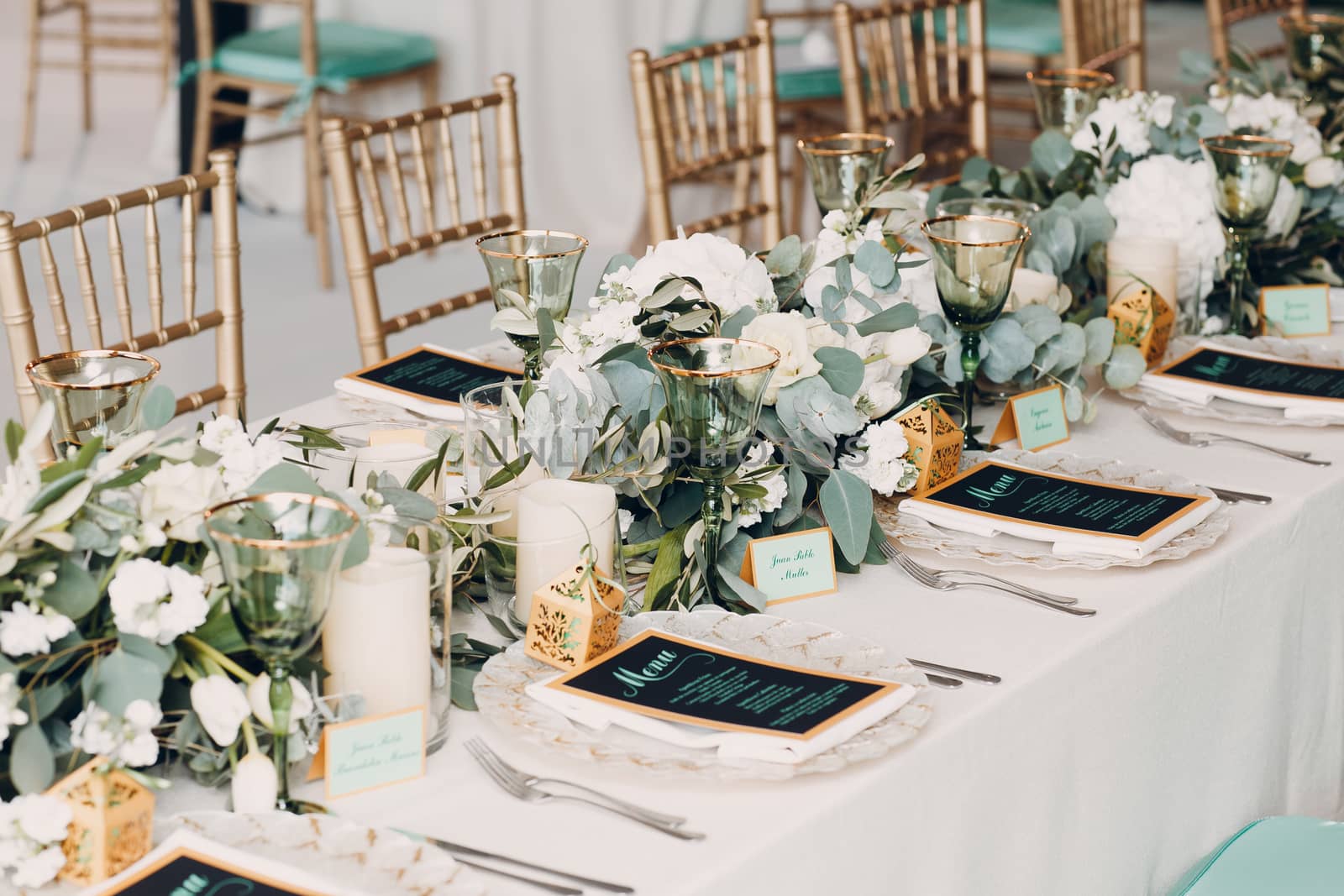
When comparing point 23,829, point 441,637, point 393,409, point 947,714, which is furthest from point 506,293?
point 23,829

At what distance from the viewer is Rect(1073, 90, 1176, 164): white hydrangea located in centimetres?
184

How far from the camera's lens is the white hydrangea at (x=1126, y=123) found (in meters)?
1.84

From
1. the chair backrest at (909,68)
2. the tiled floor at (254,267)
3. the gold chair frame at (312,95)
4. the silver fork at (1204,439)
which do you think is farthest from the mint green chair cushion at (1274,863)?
the gold chair frame at (312,95)

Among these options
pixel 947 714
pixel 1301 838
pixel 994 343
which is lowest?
pixel 1301 838

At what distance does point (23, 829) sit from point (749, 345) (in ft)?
1.82

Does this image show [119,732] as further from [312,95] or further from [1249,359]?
[312,95]

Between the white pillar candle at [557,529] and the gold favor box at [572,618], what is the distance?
0.02m

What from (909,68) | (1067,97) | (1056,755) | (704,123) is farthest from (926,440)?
(909,68)

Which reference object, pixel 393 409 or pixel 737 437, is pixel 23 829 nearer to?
pixel 737 437

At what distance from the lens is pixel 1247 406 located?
156 cm

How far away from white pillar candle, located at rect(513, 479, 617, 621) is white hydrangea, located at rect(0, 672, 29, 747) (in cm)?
35

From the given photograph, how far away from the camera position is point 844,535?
1.15m

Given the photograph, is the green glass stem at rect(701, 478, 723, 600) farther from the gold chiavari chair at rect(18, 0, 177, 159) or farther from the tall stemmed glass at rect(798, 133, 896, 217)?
the gold chiavari chair at rect(18, 0, 177, 159)

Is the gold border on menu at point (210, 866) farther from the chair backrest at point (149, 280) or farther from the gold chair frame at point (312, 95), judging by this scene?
the gold chair frame at point (312, 95)
